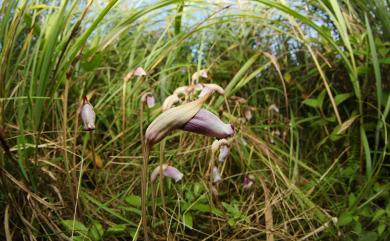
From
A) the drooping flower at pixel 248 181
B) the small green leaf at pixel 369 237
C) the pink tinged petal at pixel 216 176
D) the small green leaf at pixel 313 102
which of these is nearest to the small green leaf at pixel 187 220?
the pink tinged petal at pixel 216 176

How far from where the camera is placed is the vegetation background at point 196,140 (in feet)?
3.15

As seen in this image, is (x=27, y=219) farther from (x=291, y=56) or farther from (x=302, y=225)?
(x=291, y=56)

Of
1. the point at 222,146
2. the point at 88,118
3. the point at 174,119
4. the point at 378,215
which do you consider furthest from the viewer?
the point at 378,215

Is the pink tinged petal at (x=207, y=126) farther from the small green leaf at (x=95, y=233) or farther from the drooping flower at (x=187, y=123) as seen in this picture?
Result: the small green leaf at (x=95, y=233)

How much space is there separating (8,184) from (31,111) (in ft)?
0.49

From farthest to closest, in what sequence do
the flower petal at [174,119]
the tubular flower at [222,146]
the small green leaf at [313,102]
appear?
the small green leaf at [313,102] → the tubular flower at [222,146] → the flower petal at [174,119]

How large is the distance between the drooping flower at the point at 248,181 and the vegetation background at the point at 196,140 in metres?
0.02

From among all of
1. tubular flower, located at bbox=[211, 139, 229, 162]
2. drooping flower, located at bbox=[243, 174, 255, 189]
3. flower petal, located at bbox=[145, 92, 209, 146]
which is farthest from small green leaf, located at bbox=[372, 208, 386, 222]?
flower petal, located at bbox=[145, 92, 209, 146]

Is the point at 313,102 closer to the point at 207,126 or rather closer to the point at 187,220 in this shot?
the point at 187,220

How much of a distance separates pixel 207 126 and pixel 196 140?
657 millimetres

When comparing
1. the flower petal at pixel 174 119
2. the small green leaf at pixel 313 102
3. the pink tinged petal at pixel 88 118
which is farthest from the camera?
the small green leaf at pixel 313 102

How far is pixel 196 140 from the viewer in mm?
1236

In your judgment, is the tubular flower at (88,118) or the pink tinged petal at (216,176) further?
the pink tinged petal at (216,176)

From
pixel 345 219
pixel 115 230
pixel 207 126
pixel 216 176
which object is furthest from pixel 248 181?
pixel 207 126
